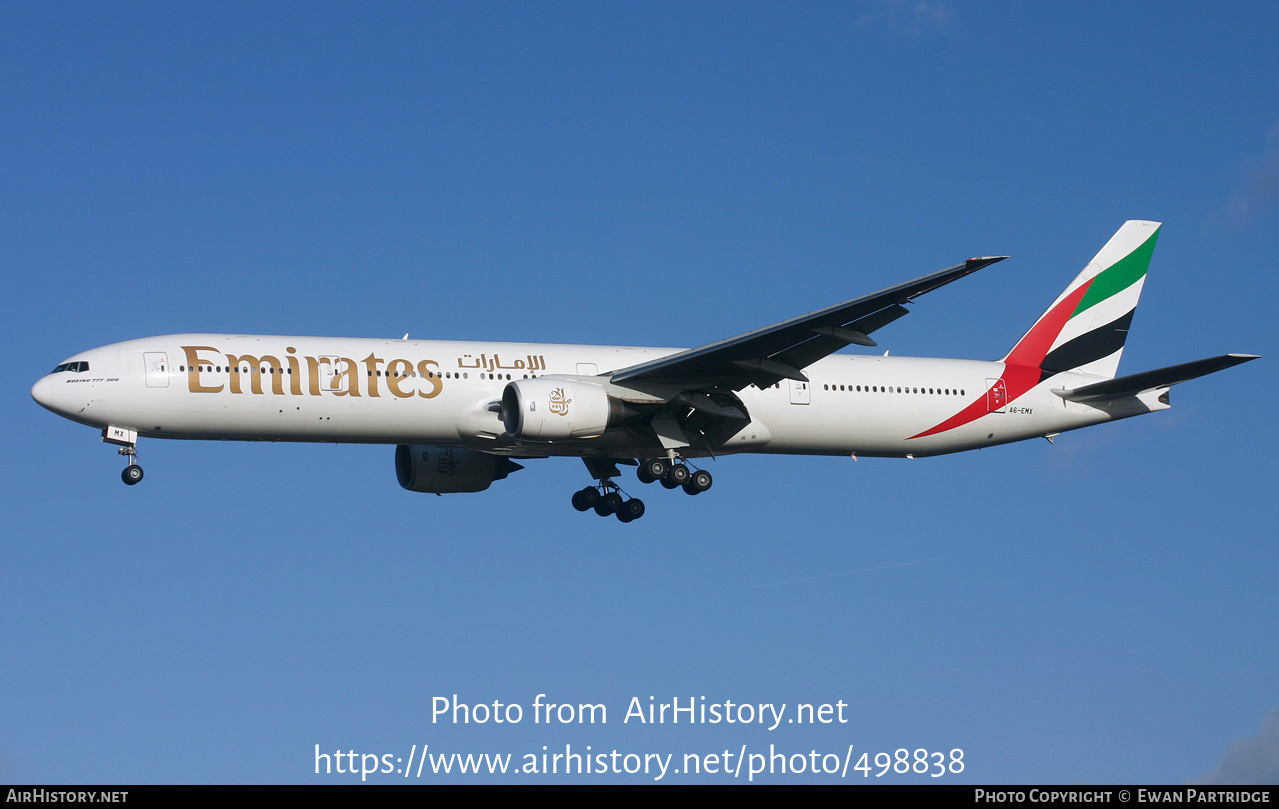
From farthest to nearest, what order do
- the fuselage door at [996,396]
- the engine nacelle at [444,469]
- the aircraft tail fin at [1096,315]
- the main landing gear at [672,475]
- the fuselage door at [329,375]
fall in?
the aircraft tail fin at [1096,315] < the engine nacelle at [444,469] < the fuselage door at [996,396] < the main landing gear at [672,475] < the fuselage door at [329,375]

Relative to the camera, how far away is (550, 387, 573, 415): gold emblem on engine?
3478 centimetres

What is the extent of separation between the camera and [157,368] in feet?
112

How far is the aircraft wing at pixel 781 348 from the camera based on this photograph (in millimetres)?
32094

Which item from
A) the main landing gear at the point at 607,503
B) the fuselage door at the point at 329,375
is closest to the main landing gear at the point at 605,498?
the main landing gear at the point at 607,503

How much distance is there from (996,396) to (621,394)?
11412mm

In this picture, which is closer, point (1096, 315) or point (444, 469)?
point (444, 469)

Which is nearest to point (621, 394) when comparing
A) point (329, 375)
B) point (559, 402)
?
point (559, 402)

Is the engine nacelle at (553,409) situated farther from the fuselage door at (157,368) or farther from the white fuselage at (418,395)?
the fuselage door at (157,368)

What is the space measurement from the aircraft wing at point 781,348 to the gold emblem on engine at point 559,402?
1.98 meters

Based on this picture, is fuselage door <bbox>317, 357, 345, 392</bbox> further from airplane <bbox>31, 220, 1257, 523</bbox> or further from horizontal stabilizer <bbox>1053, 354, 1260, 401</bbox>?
horizontal stabilizer <bbox>1053, 354, 1260, 401</bbox>

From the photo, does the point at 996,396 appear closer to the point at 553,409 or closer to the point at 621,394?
the point at 621,394

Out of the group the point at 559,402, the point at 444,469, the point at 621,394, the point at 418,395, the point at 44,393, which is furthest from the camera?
the point at 444,469

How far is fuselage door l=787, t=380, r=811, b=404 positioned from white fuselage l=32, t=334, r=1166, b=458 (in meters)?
0.03
